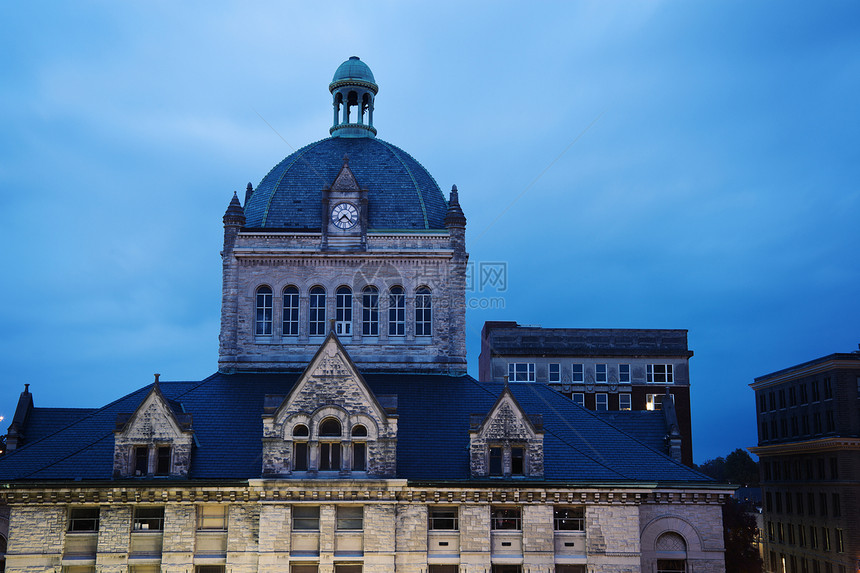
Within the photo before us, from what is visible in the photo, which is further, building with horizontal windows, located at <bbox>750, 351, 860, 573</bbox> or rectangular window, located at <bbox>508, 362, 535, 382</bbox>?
rectangular window, located at <bbox>508, 362, 535, 382</bbox>

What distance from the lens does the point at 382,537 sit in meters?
38.8

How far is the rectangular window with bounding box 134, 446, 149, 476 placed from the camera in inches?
1567

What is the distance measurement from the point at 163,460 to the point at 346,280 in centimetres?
1522

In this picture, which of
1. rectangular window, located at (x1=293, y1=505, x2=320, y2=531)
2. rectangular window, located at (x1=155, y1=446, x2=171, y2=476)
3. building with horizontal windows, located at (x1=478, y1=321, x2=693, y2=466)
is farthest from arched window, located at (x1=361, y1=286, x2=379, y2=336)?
building with horizontal windows, located at (x1=478, y1=321, x2=693, y2=466)

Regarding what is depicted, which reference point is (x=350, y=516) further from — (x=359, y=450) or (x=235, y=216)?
(x=235, y=216)

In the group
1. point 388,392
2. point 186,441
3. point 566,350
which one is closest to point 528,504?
point 388,392

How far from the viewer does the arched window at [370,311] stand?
161 ft

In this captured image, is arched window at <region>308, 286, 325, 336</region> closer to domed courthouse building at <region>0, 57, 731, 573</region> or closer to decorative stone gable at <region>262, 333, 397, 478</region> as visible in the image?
domed courthouse building at <region>0, 57, 731, 573</region>

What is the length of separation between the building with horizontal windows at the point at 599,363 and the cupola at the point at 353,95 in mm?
39574

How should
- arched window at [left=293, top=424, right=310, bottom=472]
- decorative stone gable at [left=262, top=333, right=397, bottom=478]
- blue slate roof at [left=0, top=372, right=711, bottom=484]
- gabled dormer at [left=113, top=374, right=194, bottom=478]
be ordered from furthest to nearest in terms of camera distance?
blue slate roof at [left=0, top=372, right=711, bottom=484] → arched window at [left=293, top=424, right=310, bottom=472] → gabled dormer at [left=113, top=374, right=194, bottom=478] → decorative stone gable at [left=262, top=333, right=397, bottom=478]

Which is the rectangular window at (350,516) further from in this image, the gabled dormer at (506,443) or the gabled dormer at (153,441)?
the gabled dormer at (153,441)

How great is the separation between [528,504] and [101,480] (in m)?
20.4

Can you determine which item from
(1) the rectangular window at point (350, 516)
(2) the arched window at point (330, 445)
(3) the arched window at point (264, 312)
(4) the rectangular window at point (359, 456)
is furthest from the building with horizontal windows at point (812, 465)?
(3) the arched window at point (264, 312)

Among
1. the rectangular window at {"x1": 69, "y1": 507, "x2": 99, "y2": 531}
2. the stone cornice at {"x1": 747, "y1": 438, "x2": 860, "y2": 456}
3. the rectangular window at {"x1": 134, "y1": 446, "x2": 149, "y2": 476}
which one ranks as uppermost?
the stone cornice at {"x1": 747, "y1": 438, "x2": 860, "y2": 456}
